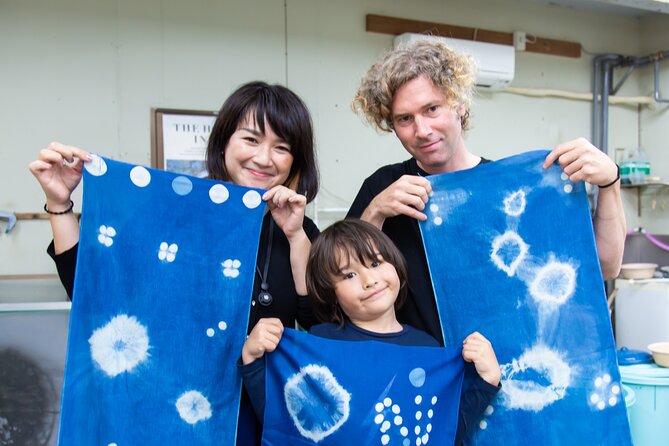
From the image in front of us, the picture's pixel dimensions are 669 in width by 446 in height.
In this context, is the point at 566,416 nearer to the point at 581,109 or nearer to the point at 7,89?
the point at 7,89

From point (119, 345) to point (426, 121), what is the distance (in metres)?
0.90

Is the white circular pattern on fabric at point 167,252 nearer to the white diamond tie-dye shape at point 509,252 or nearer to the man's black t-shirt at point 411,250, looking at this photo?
the man's black t-shirt at point 411,250

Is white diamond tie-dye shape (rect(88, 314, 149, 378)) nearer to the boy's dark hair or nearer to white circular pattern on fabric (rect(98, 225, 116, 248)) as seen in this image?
white circular pattern on fabric (rect(98, 225, 116, 248))

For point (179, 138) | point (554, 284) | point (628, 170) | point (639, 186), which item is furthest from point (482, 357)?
point (639, 186)

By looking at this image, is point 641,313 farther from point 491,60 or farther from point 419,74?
point 419,74

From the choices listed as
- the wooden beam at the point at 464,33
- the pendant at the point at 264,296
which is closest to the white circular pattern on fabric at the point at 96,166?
the pendant at the point at 264,296

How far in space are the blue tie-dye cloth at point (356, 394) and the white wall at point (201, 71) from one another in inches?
68.7

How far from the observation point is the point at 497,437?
139cm

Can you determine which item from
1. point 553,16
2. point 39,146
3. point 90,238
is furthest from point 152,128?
A: point 553,16

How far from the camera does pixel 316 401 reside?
1219mm

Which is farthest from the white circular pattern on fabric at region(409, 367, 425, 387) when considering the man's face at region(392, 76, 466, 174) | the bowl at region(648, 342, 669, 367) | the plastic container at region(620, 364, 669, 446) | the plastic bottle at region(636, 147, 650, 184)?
the plastic bottle at region(636, 147, 650, 184)

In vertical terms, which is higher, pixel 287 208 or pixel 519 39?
pixel 519 39

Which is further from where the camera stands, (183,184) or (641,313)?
(641,313)

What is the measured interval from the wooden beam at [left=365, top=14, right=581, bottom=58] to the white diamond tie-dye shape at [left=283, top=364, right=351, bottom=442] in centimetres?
256
